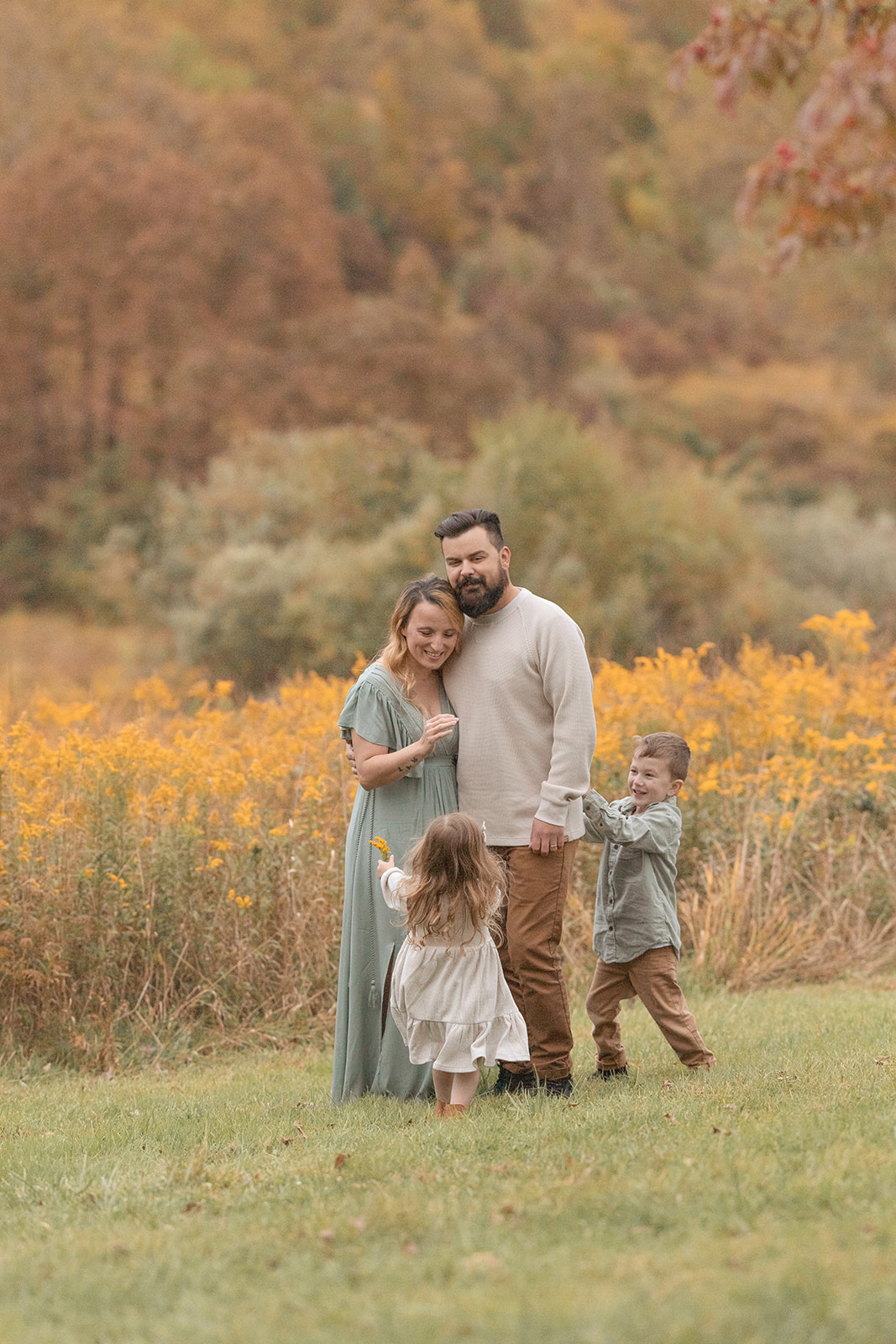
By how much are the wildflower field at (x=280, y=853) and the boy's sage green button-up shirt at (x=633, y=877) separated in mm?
2057

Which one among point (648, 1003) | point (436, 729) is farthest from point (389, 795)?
point (648, 1003)

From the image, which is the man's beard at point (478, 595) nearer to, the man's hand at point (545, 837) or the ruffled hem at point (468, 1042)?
the man's hand at point (545, 837)

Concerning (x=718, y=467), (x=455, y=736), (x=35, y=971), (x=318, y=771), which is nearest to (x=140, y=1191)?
(x=455, y=736)

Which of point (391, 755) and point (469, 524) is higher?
point (469, 524)

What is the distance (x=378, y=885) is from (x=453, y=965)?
454 millimetres

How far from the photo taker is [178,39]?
4694cm

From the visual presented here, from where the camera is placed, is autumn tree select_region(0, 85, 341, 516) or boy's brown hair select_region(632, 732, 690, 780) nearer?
boy's brown hair select_region(632, 732, 690, 780)

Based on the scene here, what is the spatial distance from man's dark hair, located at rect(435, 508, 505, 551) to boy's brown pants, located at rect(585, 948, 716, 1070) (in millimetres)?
1515

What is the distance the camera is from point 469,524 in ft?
14.7

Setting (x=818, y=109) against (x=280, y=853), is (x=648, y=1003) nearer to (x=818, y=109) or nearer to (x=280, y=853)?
(x=280, y=853)

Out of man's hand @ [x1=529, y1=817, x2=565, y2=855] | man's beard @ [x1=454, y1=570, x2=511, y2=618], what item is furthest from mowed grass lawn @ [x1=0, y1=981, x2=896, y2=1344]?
man's beard @ [x1=454, y1=570, x2=511, y2=618]

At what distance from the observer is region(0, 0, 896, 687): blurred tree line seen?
21.1 meters

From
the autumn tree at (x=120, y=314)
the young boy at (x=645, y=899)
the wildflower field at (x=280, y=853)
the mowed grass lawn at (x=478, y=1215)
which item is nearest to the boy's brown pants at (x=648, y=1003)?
the young boy at (x=645, y=899)

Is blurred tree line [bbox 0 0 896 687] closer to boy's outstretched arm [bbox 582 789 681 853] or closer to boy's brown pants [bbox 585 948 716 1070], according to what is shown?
boy's outstretched arm [bbox 582 789 681 853]
